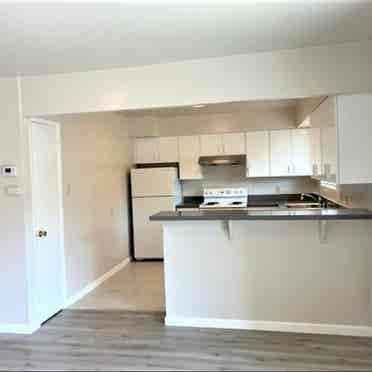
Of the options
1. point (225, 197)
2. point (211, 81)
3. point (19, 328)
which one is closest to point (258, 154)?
point (225, 197)

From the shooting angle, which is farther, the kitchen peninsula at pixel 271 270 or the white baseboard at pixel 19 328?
the white baseboard at pixel 19 328

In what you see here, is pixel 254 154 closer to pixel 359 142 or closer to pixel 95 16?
pixel 359 142

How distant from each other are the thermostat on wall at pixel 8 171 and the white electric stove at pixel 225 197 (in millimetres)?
3170

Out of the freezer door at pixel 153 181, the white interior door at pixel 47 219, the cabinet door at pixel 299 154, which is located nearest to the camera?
the white interior door at pixel 47 219

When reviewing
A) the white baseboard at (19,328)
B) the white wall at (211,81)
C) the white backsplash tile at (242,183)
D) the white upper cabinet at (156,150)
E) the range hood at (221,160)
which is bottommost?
the white baseboard at (19,328)

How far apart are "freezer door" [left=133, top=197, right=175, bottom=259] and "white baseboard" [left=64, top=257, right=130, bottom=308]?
0.33 meters

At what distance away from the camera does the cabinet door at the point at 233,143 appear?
620 cm

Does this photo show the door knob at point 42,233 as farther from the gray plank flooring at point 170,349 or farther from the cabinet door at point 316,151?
the cabinet door at point 316,151

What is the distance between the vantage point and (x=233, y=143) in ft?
20.4

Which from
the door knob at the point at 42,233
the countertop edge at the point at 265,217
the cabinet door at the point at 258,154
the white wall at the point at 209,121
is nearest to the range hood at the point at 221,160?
the cabinet door at the point at 258,154

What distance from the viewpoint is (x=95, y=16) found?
2301 mm

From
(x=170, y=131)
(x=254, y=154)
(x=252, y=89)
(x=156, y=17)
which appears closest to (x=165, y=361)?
(x=252, y=89)

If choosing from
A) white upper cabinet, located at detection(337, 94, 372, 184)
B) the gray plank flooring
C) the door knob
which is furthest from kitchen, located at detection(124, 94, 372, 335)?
the door knob

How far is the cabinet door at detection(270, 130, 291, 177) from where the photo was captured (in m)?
6.05
